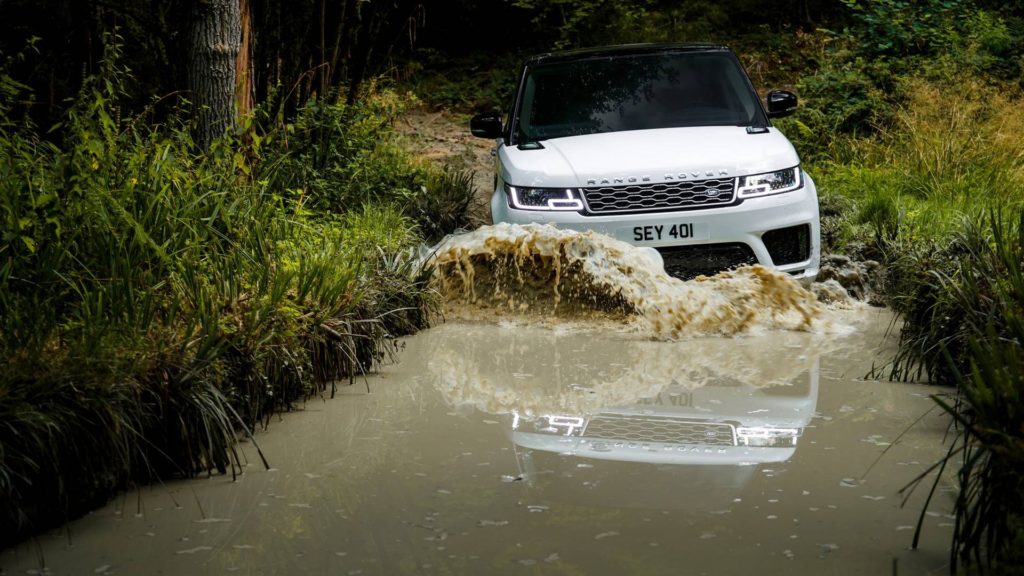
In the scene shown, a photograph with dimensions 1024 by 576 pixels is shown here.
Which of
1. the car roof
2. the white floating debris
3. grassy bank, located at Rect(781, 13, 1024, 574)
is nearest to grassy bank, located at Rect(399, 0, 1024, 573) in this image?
grassy bank, located at Rect(781, 13, 1024, 574)

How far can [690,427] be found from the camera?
4969 millimetres

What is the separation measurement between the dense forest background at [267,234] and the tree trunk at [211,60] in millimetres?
15

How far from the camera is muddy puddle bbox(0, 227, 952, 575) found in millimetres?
3523

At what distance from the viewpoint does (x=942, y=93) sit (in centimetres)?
1208

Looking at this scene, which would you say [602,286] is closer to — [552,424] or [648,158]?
[648,158]

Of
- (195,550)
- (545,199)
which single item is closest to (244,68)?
(545,199)

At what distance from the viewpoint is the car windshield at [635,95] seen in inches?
330

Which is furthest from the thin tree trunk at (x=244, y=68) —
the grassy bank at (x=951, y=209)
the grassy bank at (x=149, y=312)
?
the grassy bank at (x=951, y=209)

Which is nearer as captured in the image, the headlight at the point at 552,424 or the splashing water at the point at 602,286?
the headlight at the point at 552,424

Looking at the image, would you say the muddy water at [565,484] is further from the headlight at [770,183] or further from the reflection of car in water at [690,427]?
the headlight at [770,183]

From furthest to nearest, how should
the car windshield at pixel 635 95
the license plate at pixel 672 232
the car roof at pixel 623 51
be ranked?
the car roof at pixel 623 51 < the car windshield at pixel 635 95 < the license plate at pixel 672 232

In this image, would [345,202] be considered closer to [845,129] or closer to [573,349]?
[573,349]

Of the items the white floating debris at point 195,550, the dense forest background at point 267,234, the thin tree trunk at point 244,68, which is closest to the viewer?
the white floating debris at point 195,550

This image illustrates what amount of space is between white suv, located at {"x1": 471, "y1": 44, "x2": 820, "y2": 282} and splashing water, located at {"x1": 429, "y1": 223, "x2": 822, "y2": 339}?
0.17 metres
